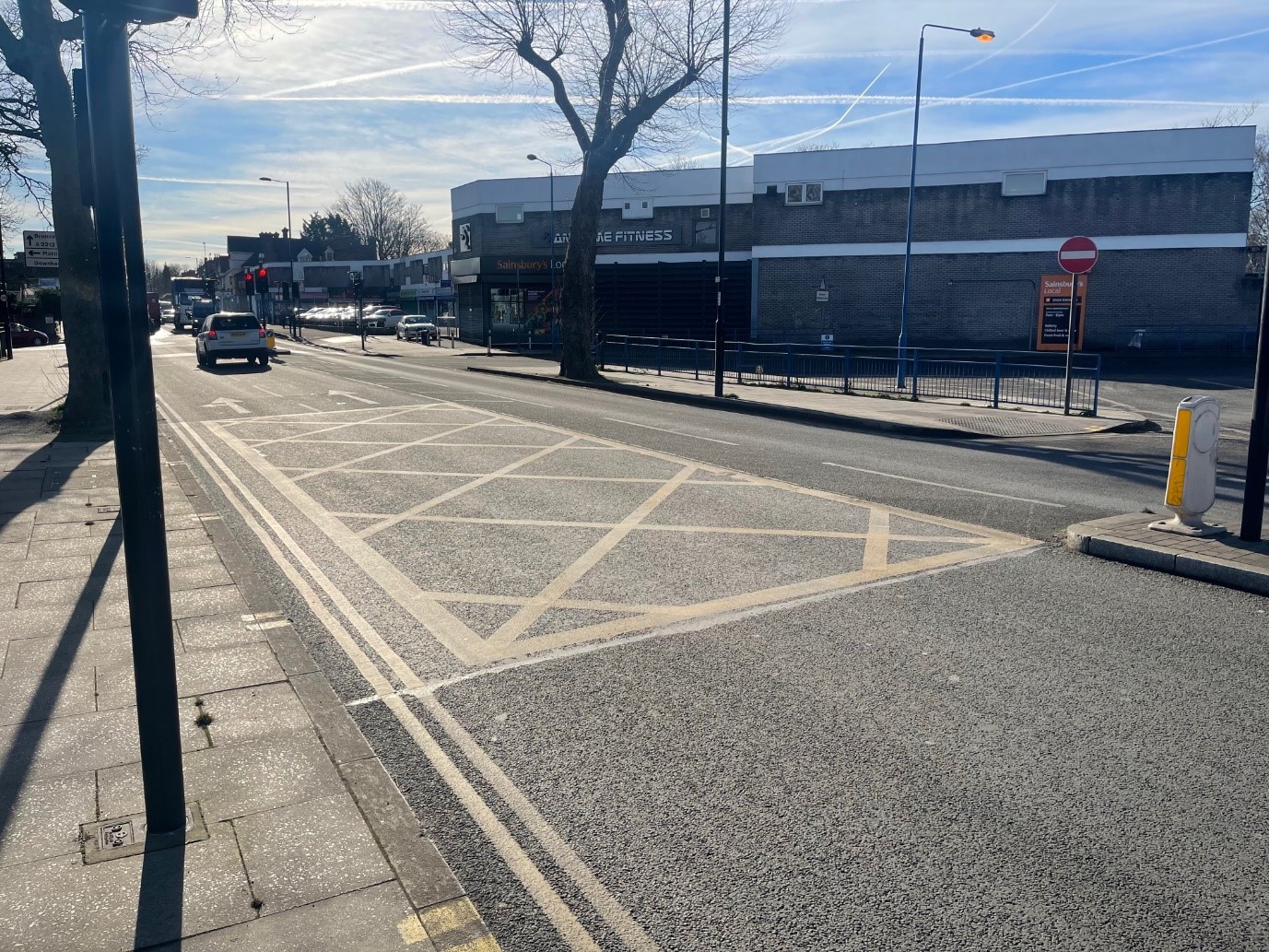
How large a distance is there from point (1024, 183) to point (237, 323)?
2937 cm

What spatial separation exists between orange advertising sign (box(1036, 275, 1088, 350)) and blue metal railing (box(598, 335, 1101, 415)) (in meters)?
5.13

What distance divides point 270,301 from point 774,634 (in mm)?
90027

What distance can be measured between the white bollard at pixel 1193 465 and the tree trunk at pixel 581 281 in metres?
20.3

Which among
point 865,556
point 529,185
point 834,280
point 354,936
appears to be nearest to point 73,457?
point 865,556

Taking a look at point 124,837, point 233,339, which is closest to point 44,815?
point 124,837

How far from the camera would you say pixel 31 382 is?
25734 mm

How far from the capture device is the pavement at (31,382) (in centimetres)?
2014

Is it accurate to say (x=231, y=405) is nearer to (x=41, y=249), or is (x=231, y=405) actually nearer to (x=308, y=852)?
(x=41, y=249)

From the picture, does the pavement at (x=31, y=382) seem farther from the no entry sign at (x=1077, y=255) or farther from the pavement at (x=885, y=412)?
the no entry sign at (x=1077, y=255)

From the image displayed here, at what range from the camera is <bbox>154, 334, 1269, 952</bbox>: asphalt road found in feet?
11.0

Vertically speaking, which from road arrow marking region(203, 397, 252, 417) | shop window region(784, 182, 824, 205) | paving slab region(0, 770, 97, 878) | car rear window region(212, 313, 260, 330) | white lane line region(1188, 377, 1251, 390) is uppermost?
shop window region(784, 182, 824, 205)

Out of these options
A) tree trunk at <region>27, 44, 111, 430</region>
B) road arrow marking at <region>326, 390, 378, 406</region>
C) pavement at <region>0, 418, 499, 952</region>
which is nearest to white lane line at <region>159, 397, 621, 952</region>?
pavement at <region>0, 418, 499, 952</region>

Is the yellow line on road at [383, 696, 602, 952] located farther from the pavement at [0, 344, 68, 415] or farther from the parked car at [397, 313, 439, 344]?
the parked car at [397, 313, 439, 344]

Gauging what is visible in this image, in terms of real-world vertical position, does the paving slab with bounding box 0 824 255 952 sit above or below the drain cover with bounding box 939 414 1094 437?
below
